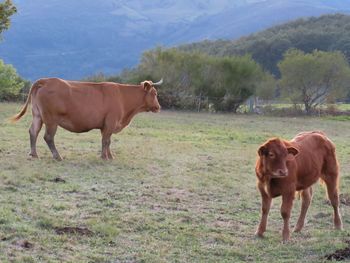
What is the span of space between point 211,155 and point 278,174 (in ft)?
29.1

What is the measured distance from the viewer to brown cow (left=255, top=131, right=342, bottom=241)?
7.43 m

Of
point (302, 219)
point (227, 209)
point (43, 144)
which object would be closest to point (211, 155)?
point (43, 144)

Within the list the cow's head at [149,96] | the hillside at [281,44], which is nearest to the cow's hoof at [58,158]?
the cow's head at [149,96]

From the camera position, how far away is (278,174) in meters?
7.30

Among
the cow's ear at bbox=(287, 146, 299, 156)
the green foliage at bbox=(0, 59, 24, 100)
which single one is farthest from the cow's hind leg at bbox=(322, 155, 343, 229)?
the green foliage at bbox=(0, 59, 24, 100)

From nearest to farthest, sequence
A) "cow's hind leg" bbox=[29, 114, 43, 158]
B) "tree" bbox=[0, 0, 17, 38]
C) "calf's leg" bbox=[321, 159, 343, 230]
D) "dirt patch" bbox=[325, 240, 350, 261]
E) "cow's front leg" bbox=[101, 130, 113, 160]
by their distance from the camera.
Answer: "dirt patch" bbox=[325, 240, 350, 261]
"calf's leg" bbox=[321, 159, 343, 230]
"cow's hind leg" bbox=[29, 114, 43, 158]
"cow's front leg" bbox=[101, 130, 113, 160]
"tree" bbox=[0, 0, 17, 38]

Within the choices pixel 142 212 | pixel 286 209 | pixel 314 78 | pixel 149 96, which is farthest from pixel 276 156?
pixel 314 78

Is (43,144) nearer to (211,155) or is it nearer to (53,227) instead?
(211,155)

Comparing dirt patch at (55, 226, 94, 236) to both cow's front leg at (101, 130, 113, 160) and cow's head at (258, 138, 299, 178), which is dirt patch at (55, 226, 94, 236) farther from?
cow's front leg at (101, 130, 113, 160)

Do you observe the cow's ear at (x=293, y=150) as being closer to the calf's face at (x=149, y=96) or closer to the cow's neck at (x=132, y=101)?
the cow's neck at (x=132, y=101)

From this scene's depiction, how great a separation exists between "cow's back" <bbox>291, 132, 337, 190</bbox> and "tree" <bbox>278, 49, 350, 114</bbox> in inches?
1695

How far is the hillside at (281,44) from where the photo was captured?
80.4m

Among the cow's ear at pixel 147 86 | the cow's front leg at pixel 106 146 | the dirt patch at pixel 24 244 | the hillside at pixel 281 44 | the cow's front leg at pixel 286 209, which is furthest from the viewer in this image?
the hillside at pixel 281 44

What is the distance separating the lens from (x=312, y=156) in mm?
8008
